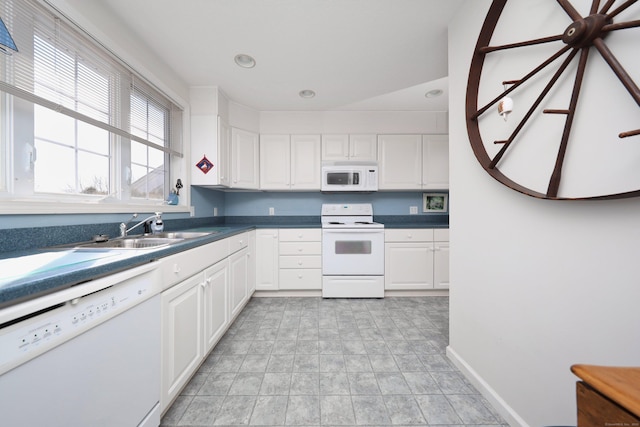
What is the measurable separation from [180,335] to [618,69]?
208cm

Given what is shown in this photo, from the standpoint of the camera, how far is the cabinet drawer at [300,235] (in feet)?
9.14

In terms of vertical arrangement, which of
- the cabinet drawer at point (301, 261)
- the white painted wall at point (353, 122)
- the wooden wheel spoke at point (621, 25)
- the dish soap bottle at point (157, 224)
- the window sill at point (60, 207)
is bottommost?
the cabinet drawer at point (301, 261)

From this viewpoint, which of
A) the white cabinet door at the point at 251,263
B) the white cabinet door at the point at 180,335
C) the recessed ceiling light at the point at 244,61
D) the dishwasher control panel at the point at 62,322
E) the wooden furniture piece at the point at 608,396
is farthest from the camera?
the white cabinet door at the point at 251,263

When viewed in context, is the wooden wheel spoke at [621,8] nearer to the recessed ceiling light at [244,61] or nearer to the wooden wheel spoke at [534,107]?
the wooden wheel spoke at [534,107]

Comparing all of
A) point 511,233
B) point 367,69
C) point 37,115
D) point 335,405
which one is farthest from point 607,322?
point 37,115

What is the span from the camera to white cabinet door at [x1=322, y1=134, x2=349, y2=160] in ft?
9.89

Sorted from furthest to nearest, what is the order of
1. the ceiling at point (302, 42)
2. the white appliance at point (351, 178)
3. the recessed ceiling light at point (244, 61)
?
the white appliance at point (351, 178)
the recessed ceiling light at point (244, 61)
the ceiling at point (302, 42)

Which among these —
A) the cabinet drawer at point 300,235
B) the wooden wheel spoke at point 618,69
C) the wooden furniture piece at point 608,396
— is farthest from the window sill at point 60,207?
the wooden wheel spoke at point 618,69

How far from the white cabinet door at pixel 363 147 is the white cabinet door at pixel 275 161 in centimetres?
84

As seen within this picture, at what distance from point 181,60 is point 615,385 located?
284cm

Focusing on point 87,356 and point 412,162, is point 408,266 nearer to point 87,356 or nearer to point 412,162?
point 412,162

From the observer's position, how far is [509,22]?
3.62 ft

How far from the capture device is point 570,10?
2.71 ft

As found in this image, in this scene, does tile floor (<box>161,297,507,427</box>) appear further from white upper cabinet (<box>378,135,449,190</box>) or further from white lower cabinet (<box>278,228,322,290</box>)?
white upper cabinet (<box>378,135,449,190</box>)
